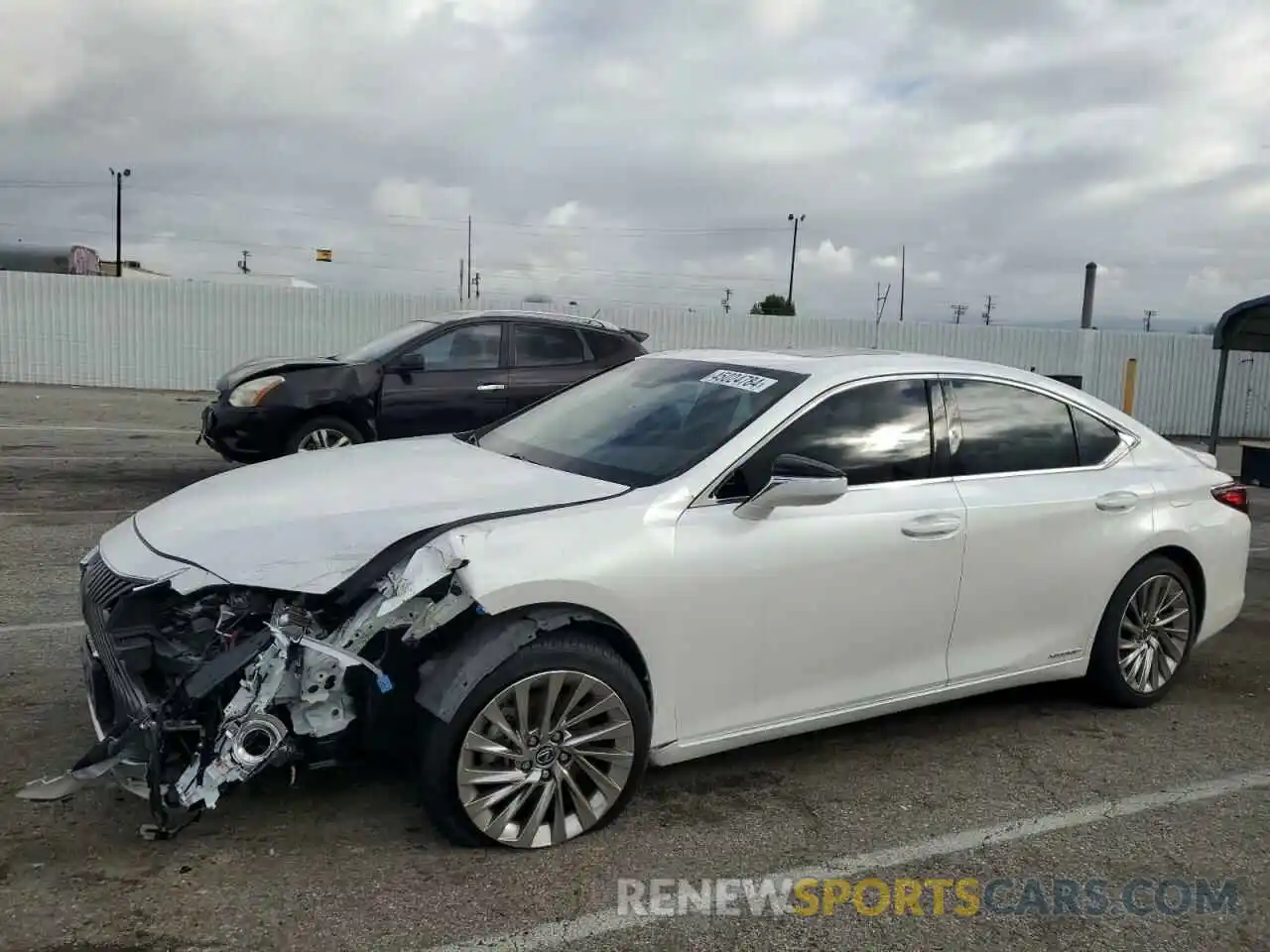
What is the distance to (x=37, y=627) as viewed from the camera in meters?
5.29

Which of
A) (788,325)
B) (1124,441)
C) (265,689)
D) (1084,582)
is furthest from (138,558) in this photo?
(788,325)

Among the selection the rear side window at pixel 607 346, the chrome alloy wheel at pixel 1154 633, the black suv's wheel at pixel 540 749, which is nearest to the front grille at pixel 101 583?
the black suv's wheel at pixel 540 749

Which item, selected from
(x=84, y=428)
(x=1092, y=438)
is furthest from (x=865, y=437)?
(x=84, y=428)

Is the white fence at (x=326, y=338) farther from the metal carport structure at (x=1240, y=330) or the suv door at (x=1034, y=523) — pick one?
the suv door at (x=1034, y=523)

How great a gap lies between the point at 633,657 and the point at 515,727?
0.46 meters

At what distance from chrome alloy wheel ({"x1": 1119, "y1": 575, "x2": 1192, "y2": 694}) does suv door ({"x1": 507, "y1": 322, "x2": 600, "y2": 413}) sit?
230 inches

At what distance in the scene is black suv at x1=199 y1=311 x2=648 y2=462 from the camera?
9.20 metres

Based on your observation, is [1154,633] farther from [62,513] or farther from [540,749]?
[62,513]

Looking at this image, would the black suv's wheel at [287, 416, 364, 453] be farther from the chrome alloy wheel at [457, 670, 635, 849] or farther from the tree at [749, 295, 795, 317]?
the tree at [749, 295, 795, 317]

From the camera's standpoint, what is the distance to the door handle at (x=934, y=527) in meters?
3.98

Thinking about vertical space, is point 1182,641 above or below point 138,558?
below

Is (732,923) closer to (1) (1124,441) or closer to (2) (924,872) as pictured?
(2) (924,872)

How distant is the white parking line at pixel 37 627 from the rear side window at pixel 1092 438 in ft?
15.7

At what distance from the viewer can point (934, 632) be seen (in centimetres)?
410
